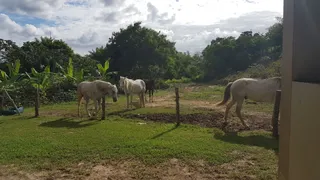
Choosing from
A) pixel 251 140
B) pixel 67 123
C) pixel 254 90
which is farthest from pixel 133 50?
pixel 251 140

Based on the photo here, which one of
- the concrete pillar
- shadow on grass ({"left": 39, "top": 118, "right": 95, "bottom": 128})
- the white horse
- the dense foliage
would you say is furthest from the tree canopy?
the concrete pillar

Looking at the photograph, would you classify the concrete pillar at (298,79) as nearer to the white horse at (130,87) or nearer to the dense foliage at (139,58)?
the white horse at (130,87)

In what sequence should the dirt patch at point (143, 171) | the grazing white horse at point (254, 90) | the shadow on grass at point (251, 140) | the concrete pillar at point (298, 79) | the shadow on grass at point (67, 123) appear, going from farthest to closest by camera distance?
the shadow on grass at point (67, 123), the grazing white horse at point (254, 90), the shadow on grass at point (251, 140), the dirt patch at point (143, 171), the concrete pillar at point (298, 79)

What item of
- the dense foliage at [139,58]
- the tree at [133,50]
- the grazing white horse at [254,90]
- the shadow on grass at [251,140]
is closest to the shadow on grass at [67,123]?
the shadow on grass at [251,140]

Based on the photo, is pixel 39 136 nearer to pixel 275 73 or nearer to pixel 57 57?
pixel 57 57

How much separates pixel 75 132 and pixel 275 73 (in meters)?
17.5

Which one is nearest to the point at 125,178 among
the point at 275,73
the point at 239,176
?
the point at 239,176

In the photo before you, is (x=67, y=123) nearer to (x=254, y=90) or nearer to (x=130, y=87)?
(x=130, y=87)

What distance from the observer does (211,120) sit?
1123 centimetres

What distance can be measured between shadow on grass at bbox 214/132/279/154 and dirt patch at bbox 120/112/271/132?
3.03 feet

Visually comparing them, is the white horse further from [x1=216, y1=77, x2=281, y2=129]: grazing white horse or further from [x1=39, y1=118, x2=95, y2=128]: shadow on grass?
[x1=216, y1=77, x2=281, y2=129]: grazing white horse

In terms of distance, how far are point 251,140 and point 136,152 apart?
11.2 feet

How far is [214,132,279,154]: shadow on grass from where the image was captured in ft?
25.3

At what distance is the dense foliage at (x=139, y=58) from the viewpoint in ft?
71.2
